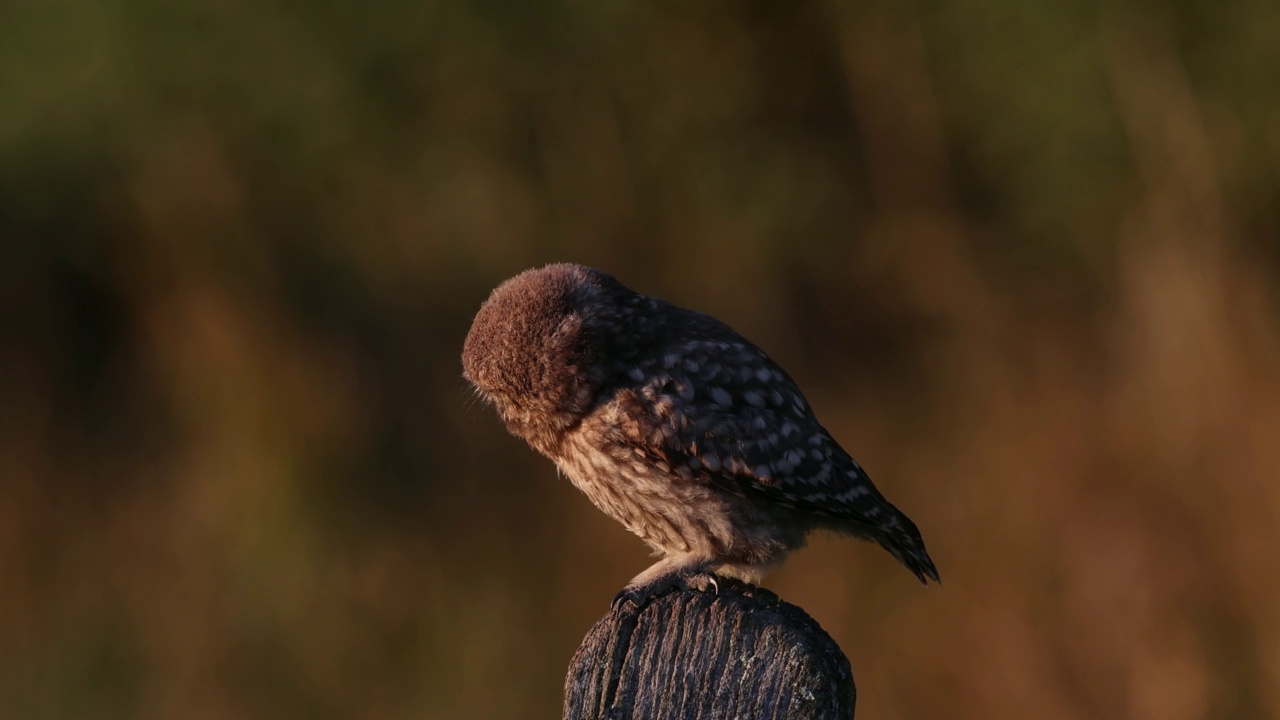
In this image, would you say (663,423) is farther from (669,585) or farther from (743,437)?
(669,585)

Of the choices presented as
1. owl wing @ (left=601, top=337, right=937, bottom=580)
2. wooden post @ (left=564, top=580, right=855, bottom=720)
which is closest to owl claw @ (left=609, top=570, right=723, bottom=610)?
owl wing @ (left=601, top=337, right=937, bottom=580)

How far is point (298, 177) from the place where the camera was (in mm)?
8781

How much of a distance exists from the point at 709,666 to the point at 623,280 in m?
5.31

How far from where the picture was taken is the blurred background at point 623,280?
19.5ft

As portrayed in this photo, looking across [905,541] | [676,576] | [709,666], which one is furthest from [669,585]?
[709,666]

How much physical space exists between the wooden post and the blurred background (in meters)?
3.57

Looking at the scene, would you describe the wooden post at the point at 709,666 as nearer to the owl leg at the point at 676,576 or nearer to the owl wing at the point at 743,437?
the owl leg at the point at 676,576

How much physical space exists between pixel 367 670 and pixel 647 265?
2.79m

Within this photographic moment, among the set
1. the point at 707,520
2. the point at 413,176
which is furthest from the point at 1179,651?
the point at 413,176

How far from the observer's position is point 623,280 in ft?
25.2

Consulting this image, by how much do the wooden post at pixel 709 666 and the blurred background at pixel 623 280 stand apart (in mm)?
3569

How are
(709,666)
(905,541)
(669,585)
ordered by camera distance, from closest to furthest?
(709,666) → (669,585) → (905,541)

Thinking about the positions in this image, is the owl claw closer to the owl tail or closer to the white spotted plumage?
the white spotted plumage

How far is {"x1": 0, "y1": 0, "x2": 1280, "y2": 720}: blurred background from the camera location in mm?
5957
